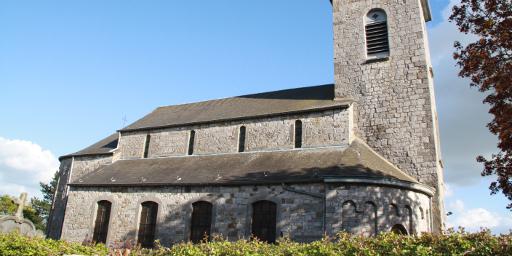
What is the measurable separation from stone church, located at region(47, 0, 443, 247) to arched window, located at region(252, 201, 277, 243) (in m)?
0.04

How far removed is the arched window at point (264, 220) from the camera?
47.0 feet

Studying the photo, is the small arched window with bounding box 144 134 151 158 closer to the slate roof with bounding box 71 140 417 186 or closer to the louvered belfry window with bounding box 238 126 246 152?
the slate roof with bounding box 71 140 417 186

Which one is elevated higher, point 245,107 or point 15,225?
point 245,107

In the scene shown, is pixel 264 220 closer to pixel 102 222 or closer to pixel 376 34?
pixel 102 222

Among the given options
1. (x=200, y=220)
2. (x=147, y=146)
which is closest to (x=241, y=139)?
(x=200, y=220)

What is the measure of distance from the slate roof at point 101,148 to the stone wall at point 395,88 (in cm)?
1355

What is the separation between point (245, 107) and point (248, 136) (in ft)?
9.15

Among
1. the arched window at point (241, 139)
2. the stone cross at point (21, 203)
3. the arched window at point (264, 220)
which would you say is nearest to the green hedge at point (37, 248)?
the arched window at point (264, 220)

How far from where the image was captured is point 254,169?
52.9 feet

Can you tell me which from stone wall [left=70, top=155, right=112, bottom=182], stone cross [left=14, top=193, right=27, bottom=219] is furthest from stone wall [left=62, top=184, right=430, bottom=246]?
stone wall [left=70, top=155, right=112, bottom=182]

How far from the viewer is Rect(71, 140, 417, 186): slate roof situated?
1430 centimetres

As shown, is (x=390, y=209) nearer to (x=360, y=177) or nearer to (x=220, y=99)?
(x=360, y=177)

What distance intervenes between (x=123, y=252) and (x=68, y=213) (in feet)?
44.3

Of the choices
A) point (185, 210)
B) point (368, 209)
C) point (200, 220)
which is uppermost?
point (368, 209)
